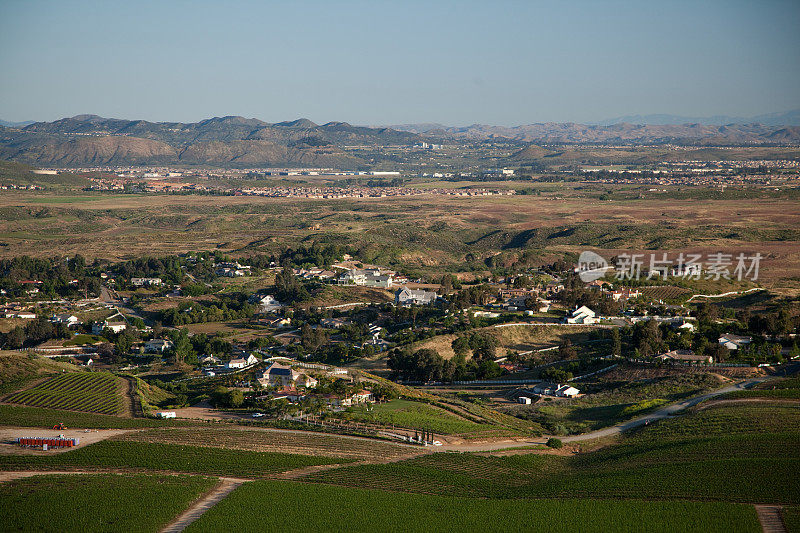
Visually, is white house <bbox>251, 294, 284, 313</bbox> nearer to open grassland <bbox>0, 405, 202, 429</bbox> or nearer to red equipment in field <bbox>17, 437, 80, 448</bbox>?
open grassland <bbox>0, 405, 202, 429</bbox>

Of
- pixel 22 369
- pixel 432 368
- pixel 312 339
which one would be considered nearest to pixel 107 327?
pixel 22 369

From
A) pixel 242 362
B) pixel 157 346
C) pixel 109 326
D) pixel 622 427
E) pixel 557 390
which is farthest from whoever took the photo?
pixel 109 326

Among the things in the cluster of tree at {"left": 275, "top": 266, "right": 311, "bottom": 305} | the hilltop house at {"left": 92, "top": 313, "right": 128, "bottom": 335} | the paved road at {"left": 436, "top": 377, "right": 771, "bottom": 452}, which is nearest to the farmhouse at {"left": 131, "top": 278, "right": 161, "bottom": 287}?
the cluster of tree at {"left": 275, "top": 266, "right": 311, "bottom": 305}

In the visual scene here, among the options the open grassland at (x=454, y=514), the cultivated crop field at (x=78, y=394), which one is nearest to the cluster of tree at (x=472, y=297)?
the cultivated crop field at (x=78, y=394)

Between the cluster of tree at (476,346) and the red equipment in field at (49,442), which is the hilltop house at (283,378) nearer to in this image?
the red equipment in field at (49,442)

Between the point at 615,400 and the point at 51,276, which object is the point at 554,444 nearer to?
the point at 615,400
